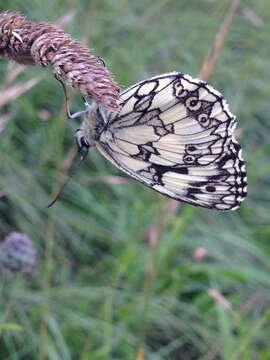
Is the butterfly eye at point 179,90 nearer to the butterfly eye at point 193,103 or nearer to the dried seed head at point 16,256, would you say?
the butterfly eye at point 193,103

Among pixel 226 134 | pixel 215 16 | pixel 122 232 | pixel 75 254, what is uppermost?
pixel 215 16

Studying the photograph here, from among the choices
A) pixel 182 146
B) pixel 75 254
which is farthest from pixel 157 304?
pixel 182 146

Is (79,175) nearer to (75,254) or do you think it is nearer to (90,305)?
(75,254)

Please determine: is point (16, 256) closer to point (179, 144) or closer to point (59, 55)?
point (179, 144)

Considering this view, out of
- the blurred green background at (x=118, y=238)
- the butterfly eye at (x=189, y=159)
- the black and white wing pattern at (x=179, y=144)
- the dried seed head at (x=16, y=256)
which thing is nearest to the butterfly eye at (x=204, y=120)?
the black and white wing pattern at (x=179, y=144)

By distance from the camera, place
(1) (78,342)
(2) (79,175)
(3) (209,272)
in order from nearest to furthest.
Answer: (1) (78,342) < (3) (209,272) < (2) (79,175)

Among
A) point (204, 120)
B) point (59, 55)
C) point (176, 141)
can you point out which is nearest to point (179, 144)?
point (176, 141)

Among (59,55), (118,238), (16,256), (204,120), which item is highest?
(204,120)
